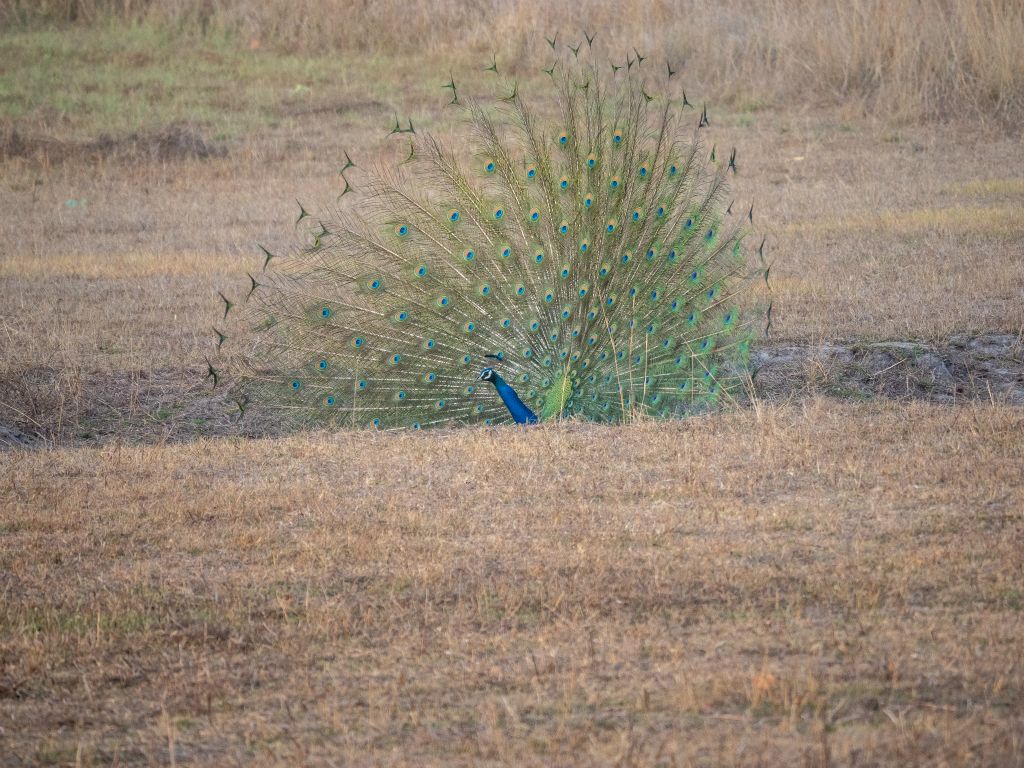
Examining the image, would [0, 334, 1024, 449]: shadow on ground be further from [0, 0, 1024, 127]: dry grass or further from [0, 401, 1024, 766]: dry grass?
[0, 0, 1024, 127]: dry grass

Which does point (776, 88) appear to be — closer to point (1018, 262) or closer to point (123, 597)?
point (1018, 262)

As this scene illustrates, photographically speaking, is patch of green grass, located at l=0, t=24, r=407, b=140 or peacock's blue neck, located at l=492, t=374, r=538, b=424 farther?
patch of green grass, located at l=0, t=24, r=407, b=140

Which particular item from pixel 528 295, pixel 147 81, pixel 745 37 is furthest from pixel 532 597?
pixel 147 81

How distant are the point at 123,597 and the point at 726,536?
206cm

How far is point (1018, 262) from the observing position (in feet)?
33.4

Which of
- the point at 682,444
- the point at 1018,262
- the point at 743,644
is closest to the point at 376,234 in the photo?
the point at 682,444

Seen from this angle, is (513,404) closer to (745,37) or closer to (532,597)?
(532,597)

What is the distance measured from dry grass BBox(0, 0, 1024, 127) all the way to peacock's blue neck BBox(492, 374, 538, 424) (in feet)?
35.1

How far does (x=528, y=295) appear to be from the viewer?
7.34 metres

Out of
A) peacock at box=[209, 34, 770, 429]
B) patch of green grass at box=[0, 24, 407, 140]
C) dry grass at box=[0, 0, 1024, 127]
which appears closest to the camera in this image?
peacock at box=[209, 34, 770, 429]

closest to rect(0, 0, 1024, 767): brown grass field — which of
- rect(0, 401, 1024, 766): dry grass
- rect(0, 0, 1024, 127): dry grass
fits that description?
rect(0, 401, 1024, 766): dry grass

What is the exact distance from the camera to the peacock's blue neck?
23.1 ft

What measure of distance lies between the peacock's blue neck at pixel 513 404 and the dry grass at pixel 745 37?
10.7 meters

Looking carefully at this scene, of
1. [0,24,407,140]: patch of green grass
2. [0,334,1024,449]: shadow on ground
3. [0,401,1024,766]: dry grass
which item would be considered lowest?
[0,334,1024,449]: shadow on ground
